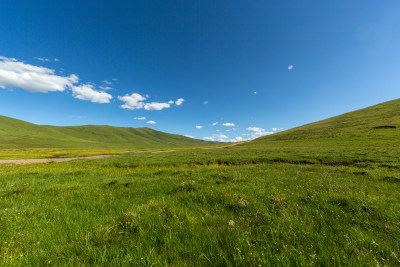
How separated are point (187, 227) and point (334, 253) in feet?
10.4

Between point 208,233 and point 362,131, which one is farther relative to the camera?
point 362,131

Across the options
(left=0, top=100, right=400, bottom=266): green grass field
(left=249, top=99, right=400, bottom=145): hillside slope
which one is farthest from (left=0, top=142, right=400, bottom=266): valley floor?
(left=249, top=99, right=400, bottom=145): hillside slope

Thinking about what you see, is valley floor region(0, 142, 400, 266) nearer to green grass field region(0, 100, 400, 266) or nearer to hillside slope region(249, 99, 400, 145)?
green grass field region(0, 100, 400, 266)

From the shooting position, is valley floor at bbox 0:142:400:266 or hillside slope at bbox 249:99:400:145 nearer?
valley floor at bbox 0:142:400:266

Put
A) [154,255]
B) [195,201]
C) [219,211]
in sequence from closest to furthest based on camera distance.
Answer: [154,255] < [219,211] < [195,201]

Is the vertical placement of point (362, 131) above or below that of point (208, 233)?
above

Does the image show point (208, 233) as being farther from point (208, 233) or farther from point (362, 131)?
point (362, 131)

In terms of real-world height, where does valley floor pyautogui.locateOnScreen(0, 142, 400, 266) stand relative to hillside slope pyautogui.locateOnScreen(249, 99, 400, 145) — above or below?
below

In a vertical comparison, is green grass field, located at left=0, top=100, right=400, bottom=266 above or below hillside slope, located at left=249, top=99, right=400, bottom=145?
below

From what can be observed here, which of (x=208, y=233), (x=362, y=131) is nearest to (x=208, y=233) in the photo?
(x=208, y=233)

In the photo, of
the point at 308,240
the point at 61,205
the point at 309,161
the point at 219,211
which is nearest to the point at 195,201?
the point at 219,211

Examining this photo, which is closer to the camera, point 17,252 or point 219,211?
point 17,252

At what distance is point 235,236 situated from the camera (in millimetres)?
3271

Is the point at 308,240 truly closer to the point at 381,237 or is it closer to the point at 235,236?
the point at 235,236
